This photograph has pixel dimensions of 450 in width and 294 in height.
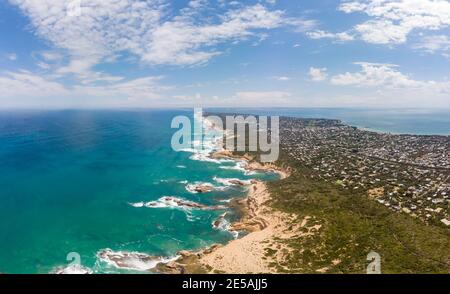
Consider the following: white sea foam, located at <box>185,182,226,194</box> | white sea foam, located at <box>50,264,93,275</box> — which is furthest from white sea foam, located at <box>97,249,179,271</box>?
white sea foam, located at <box>185,182,226,194</box>

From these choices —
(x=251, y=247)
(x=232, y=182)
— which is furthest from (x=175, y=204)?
(x=251, y=247)

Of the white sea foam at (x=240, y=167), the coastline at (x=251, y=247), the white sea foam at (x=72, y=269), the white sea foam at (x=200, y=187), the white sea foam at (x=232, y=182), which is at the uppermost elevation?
the white sea foam at (x=240, y=167)

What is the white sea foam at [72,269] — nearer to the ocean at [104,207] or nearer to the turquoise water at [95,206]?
the ocean at [104,207]

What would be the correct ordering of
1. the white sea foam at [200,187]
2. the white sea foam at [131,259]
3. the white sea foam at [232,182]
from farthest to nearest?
the white sea foam at [232,182], the white sea foam at [200,187], the white sea foam at [131,259]

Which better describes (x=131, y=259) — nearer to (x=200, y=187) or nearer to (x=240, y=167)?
(x=200, y=187)

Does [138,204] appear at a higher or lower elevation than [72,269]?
higher

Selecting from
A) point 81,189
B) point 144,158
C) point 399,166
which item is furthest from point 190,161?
point 399,166

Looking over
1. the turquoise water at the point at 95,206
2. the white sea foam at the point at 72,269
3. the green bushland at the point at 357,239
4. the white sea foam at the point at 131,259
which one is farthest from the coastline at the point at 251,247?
the white sea foam at the point at 72,269
